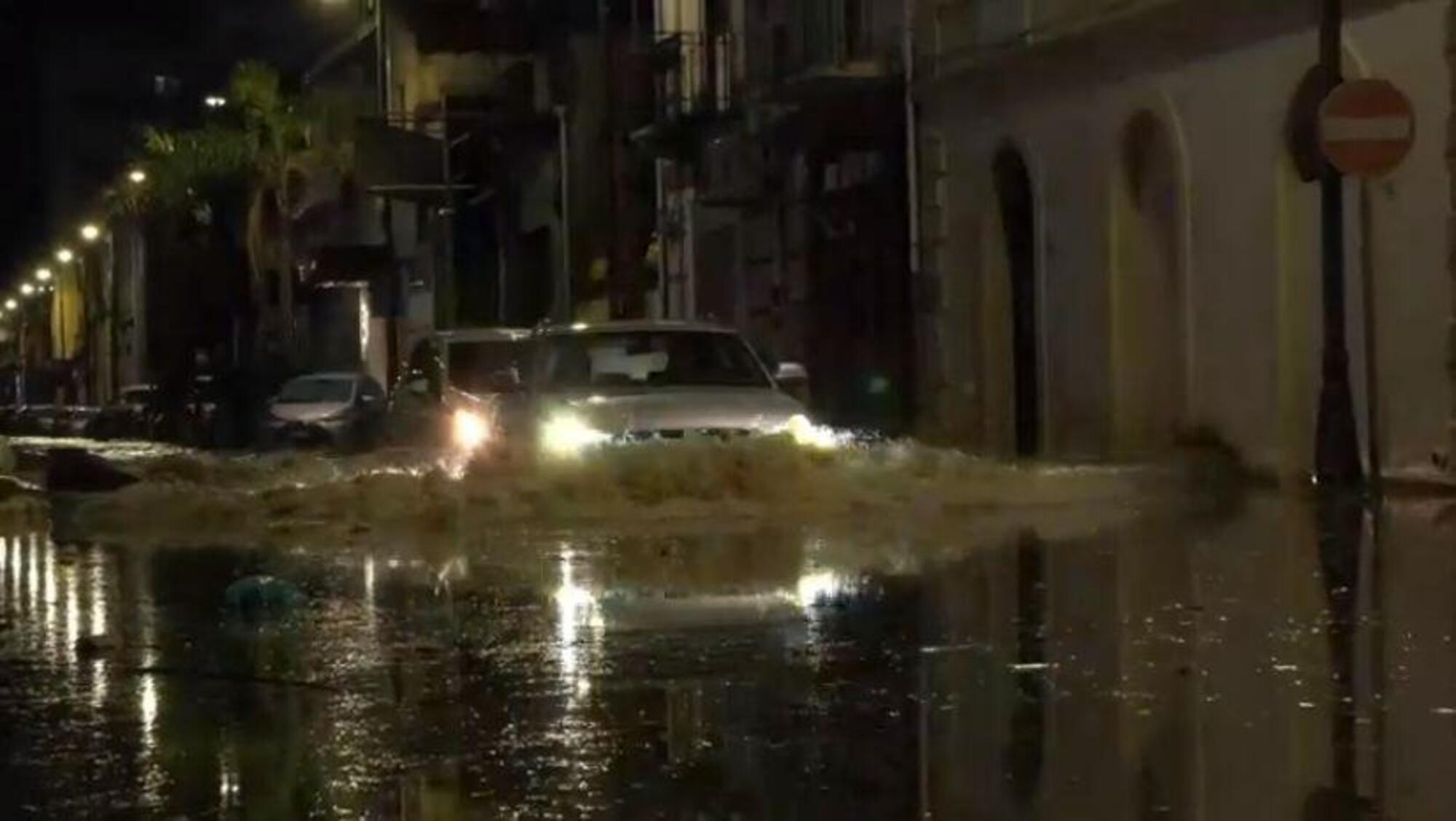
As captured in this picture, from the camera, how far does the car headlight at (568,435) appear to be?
70.9ft

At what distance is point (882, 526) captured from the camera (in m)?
18.9

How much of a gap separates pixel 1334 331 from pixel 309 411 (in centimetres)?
2397

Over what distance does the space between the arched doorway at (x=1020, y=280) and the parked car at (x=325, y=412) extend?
32.6ft

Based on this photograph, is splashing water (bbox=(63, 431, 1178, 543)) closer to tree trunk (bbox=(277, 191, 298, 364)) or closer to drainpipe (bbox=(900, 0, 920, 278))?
drainpipe (bbox=(900, 0, 920, 278))

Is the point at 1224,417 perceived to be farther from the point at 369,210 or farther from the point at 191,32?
the point at 191,32

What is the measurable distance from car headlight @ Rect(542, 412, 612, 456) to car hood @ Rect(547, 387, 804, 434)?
0.19 ft

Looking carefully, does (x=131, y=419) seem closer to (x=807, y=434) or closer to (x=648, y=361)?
(x=648, y=361)

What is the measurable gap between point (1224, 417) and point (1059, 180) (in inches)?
183

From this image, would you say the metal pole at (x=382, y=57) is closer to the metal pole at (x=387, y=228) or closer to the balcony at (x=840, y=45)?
the metal pole at (x=387, y=228)

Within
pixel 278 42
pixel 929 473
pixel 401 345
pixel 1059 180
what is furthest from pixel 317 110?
pixel 929 473

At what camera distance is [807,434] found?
854 inches

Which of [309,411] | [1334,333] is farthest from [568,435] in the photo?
[309,411]

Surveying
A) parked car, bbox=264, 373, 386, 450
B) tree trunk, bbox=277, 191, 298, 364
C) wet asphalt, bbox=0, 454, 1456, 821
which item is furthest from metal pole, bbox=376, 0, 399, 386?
wet asphalt, bbox=0, 454, 1456, 821

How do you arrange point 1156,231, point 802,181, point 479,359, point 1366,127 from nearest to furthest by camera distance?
1. point 1366,127
2. point 479,359
3. point 1156,231
4. point 802,181
